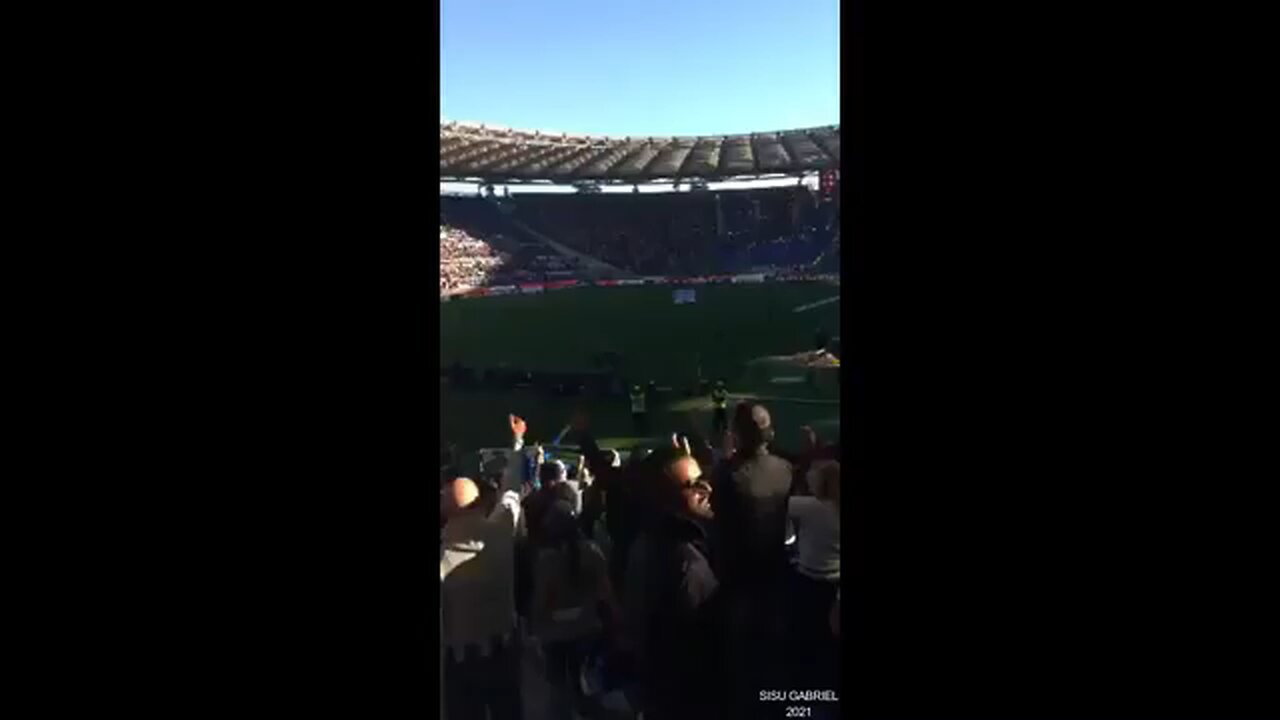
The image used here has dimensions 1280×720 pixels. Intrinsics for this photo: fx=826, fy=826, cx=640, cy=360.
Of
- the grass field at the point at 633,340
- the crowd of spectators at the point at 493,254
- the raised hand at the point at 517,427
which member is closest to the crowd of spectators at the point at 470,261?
the crowd of spectators at the point at 493,254

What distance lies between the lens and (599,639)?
6.59 ft

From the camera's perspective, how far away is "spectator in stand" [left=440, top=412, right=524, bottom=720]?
1947 millimetres

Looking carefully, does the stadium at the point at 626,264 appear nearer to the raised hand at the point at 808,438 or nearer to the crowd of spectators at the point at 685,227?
the crowd of spectators at the point at 685,227

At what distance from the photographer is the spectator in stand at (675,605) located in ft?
6.29

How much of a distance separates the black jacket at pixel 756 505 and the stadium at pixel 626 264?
3.20 metres

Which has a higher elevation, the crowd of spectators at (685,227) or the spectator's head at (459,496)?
the crowd of spectators at (685,227)

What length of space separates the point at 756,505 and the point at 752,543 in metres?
0.09

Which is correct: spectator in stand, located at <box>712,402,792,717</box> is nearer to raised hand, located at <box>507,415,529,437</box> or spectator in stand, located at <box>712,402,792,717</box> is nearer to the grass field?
raised hand, located at <box>507,415,529,437</box>

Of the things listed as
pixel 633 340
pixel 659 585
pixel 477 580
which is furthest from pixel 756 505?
pixel 633 340

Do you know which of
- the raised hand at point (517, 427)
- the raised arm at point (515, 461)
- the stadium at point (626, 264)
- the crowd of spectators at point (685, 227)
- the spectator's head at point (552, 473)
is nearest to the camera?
the spectator's head at point (552, 473)

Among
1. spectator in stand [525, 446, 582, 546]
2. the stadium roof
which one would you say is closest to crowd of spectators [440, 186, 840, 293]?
the stadium roof

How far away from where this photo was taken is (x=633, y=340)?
1033 cm
